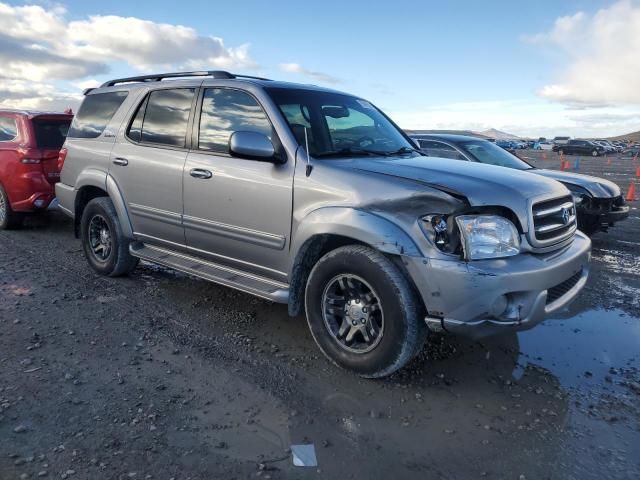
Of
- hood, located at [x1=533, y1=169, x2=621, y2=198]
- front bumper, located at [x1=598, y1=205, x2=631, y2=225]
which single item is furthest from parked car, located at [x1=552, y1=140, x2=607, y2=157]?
front bumper, located at [x1=598, y1=205, x2=631, y2=225]

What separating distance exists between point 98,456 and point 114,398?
23.2 inches

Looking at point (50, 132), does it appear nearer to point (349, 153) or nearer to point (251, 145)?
point (251, 145)

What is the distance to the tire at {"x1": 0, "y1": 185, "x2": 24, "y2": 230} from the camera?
756cm

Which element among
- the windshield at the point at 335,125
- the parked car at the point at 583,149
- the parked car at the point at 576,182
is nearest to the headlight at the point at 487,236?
the windshield at the point at 335,125

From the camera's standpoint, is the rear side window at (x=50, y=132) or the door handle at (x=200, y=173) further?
the rear side window at (x=50, y=132)

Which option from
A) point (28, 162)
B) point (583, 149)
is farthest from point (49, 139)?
point (583, 149)

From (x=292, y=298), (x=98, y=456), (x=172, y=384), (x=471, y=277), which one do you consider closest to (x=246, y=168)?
(x=292, y=298)

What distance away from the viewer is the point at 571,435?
2.92 m

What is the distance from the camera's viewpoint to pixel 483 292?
2992 mm

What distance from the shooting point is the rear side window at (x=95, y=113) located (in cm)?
549

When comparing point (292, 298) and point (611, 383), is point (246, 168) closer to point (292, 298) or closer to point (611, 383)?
point (292, 298)

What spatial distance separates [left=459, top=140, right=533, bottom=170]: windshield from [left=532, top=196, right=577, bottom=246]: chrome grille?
13.1 feet

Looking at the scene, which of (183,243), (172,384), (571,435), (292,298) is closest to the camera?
(571,435)

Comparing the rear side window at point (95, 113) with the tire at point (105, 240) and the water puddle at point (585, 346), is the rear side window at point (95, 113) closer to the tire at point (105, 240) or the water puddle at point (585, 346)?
the tire at point (105, 240)
